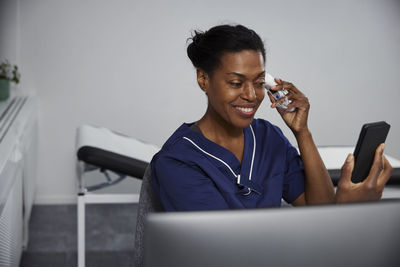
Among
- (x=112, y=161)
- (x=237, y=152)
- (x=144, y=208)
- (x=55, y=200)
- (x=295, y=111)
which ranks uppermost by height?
(x=295, y=111)

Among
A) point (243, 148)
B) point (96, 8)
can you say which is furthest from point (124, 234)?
point (243, 148)

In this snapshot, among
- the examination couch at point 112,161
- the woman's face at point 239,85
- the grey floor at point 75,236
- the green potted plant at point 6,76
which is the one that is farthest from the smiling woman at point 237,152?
the green potted plant at point 6,76

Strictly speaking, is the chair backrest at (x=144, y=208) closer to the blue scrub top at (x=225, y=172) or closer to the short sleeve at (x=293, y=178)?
the blue scrub top at (x=225, y=172)

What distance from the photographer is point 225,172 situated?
125cm

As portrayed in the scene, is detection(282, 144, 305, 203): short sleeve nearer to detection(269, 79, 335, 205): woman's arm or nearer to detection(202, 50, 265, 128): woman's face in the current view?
detection(269, 79, 335, 205): woman's arm

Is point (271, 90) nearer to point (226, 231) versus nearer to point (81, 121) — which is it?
point (226, 231)

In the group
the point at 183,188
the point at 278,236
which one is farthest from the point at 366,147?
the point at 278,236

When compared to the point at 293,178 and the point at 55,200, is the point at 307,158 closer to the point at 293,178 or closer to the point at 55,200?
the point at 293,178

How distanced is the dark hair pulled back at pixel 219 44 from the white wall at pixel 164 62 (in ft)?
6.86

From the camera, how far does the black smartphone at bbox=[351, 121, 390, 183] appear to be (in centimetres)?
118

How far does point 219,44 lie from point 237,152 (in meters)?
0.27

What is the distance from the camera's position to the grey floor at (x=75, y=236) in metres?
2.51

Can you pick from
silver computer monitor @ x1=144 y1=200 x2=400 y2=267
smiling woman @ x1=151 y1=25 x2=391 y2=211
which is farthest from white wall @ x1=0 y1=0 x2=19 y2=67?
silver computer monitor @ x1=144 y1=200 x2=400 y2=267

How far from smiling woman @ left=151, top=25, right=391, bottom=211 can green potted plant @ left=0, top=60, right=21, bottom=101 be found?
6.47 feet
